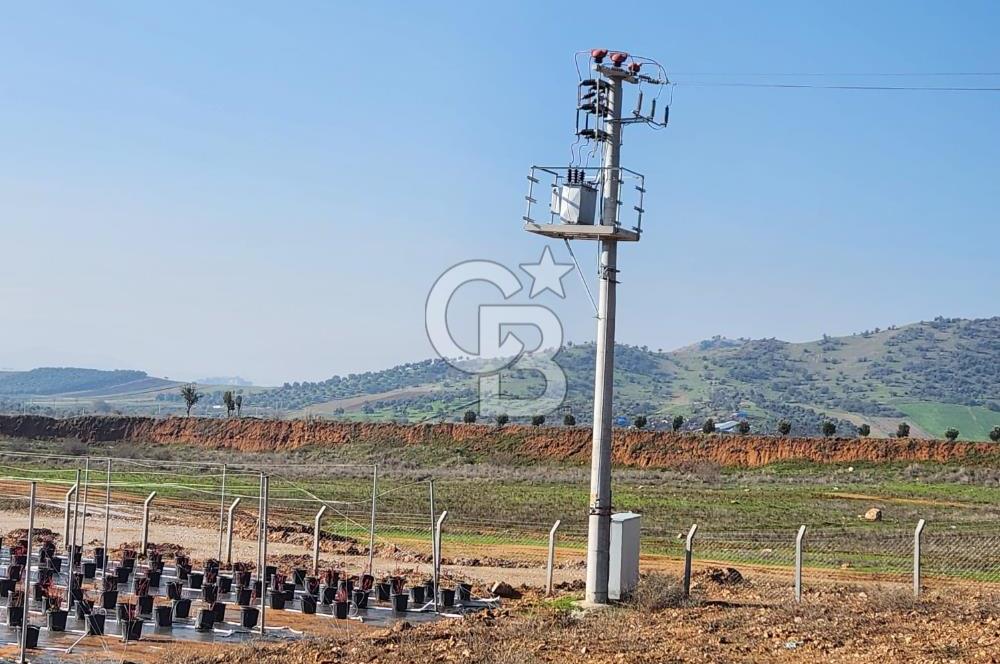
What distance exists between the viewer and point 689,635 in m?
16.5

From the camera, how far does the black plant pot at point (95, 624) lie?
1798cm

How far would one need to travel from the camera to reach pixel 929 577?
26.0 meters

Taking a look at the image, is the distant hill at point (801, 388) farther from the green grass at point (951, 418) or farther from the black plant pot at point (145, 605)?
the black plant pot at point (145, 605)

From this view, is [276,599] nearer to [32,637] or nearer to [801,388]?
[32,637]

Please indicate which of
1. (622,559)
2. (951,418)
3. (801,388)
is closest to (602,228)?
(622,559)

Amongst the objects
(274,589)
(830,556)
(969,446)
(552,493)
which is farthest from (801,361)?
(274,589)

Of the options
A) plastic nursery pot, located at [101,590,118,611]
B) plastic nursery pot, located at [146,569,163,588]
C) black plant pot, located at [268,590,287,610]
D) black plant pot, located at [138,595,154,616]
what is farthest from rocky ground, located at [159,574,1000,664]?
plastic nursery pot, located at [146,569,163,588]

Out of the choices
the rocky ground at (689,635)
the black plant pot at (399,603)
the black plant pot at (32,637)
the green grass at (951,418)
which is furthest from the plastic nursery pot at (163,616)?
the green grass at (951,418)

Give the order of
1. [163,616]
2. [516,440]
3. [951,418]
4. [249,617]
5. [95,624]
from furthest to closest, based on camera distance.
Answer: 1. [951,418]
2. [516,440]
3. [249,617]
4. [163,616]
5. [95,624]

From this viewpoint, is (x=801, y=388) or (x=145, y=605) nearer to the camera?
(x=145, y=605)

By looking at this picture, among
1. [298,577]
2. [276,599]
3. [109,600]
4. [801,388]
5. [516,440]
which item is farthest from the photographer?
[801,388]

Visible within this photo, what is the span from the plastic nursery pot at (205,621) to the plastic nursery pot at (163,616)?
1.55 feet

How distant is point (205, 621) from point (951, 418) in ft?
437

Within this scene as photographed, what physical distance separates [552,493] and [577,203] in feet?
105
